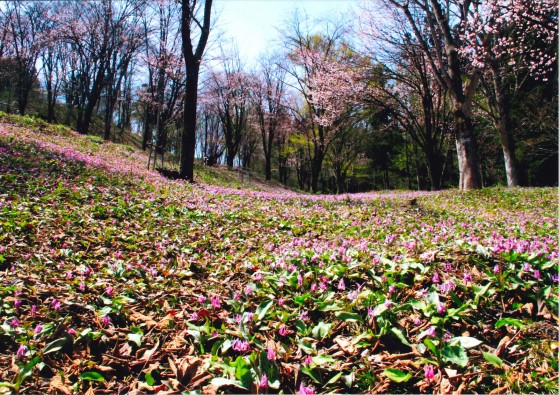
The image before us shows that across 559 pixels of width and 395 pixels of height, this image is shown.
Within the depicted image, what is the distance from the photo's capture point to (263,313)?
113 inches

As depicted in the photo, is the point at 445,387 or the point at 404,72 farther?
the point at 404,72

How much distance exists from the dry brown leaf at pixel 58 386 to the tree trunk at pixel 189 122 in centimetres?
1194

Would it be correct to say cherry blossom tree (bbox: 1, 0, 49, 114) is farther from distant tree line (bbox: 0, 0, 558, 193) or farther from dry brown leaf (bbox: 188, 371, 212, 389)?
dry brown leaf (bbox: 188, 371, 212, 389)

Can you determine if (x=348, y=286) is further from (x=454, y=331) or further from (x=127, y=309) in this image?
(x=127, y=309)

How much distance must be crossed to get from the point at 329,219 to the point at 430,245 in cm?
318

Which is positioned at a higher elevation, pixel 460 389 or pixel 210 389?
pixel 460 389

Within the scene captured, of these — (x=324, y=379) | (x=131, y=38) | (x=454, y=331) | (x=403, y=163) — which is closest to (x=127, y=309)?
(x=324, y=379)

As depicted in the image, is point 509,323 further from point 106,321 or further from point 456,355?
point 106,321

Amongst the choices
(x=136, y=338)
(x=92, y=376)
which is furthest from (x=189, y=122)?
(x=92, y=376)

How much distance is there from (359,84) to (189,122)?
40.8 ft

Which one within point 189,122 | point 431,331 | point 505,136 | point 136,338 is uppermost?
point 505,136

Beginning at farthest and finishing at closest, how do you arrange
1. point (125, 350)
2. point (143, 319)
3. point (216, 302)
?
point (216, 302), point (143, 319), point (125, 350)

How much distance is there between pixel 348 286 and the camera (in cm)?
342

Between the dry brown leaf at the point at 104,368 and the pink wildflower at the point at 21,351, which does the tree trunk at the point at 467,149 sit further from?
the pink wildflower at the point at 21,351
